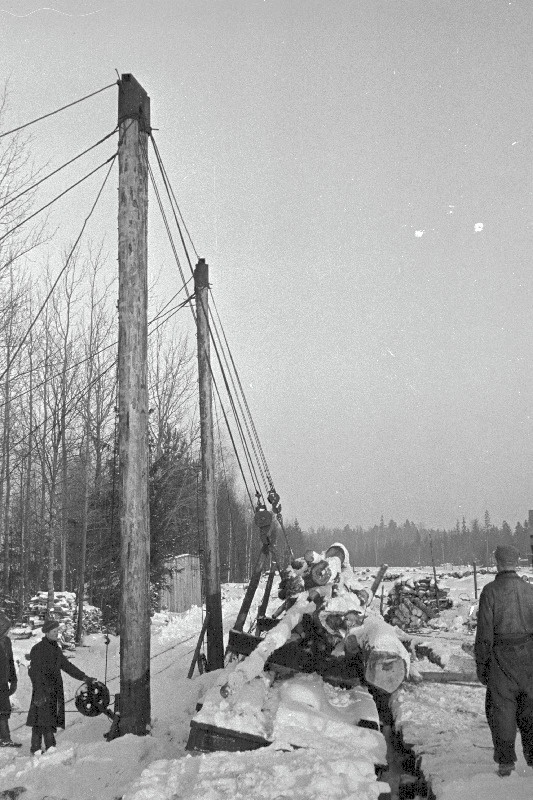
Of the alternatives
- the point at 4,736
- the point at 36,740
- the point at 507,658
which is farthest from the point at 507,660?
the point at 4,736

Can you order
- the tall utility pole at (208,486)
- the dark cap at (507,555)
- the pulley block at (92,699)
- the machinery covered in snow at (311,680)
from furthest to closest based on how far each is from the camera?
1. the tall utility pole at (208,486)
2. the pulley block at (92,699)
3. the machinery covered in snow at (311,680)
4. the dark cap at (507,555)

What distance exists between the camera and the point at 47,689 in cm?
768

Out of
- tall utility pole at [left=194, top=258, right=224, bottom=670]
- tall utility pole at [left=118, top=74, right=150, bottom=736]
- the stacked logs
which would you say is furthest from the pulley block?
the stacked logs

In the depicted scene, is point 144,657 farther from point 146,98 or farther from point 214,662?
point 146,98

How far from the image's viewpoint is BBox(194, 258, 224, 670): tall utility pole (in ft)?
40.5

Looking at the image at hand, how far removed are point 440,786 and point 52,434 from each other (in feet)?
61.7

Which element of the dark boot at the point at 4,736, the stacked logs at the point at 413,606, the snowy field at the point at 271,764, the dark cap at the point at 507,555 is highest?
the dark cap at the point at 507,555

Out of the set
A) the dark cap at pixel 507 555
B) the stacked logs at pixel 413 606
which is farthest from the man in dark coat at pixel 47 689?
the stacked logs at pixel 413 606

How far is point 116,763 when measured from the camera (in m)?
5.98

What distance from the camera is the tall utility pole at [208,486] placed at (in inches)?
486

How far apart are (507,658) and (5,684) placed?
6195 mm

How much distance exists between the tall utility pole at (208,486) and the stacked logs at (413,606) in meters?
8.26

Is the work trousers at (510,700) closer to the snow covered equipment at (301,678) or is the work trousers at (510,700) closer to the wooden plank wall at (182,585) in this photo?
the snow covered equipment at (301,678)

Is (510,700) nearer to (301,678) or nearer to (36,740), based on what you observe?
(301,678)
